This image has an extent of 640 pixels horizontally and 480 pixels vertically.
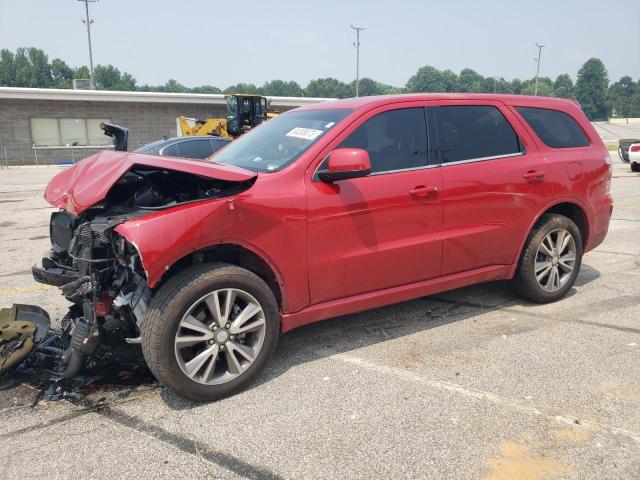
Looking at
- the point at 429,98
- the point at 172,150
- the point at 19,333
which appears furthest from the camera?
the point at 172,150

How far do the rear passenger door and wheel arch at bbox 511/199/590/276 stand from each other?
0.08 metres

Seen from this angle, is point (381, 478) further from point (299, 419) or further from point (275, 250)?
point (275, 250)

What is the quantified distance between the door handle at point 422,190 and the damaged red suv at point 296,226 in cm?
1

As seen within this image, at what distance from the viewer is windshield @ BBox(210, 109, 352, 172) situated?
12.5ft

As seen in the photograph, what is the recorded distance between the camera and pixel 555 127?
4.98m

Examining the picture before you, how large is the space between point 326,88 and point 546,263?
427 feet

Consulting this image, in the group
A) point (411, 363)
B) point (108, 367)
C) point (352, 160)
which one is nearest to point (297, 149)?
point (352, 160)

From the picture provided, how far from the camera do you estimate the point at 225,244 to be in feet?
11.0

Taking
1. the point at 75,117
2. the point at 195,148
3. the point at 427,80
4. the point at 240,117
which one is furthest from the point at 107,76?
the point at 195,148

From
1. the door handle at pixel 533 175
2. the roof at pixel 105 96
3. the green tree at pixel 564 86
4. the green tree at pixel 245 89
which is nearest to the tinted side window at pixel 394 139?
the door handle at pixel 533 175

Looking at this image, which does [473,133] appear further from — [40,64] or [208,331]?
[40,64]

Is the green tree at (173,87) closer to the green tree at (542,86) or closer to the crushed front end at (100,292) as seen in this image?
the green tree at (542,86)

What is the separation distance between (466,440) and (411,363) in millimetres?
975

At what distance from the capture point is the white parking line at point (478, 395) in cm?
294
